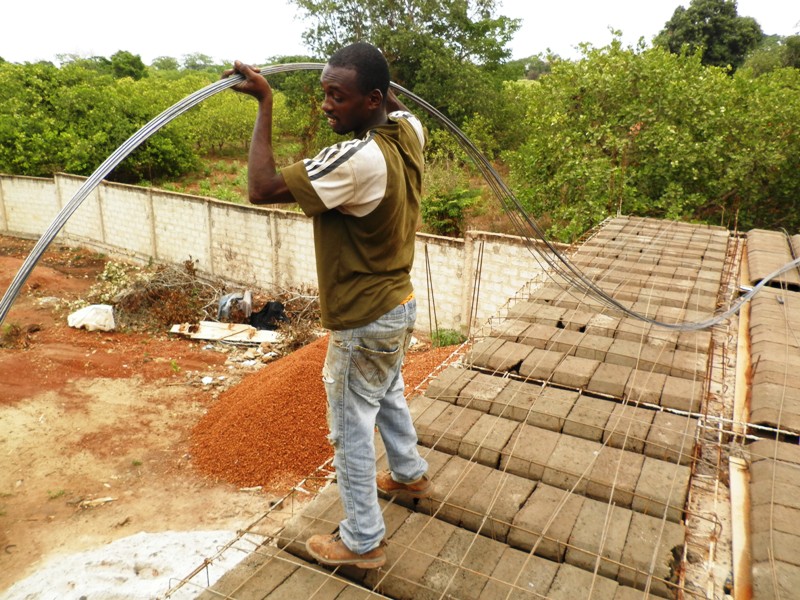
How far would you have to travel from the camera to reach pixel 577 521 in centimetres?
225

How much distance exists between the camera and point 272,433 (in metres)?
6.40

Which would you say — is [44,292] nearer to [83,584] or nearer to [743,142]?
[83,584]

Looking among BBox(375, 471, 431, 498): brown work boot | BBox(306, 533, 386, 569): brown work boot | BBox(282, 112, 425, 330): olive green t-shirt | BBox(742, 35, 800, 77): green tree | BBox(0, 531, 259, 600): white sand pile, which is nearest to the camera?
BBox(282, 112, 425, 330): olive green t-shirt

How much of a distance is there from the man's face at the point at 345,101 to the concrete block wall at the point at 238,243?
515cm

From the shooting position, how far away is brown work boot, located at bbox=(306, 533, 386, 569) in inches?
78.3

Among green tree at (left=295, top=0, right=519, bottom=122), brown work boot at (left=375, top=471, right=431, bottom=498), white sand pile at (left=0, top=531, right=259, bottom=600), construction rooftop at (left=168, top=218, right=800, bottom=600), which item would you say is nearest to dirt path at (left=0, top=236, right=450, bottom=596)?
white sand pile at (left=0, top=531, right=259, bottom=600)

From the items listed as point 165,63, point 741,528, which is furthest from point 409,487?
point 165,63

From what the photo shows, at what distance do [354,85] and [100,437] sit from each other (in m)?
6.87

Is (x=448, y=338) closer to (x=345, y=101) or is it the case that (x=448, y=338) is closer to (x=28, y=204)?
(x=345, y=101)

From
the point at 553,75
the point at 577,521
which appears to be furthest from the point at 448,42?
the point at 577,521

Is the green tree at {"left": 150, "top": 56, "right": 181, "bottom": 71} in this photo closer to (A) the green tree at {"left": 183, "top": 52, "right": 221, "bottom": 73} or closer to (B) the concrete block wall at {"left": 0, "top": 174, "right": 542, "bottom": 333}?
(A) the green tree at {"left": 183, "top": 52, "right": 221, "bottom": 73}

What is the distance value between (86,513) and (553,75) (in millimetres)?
10724

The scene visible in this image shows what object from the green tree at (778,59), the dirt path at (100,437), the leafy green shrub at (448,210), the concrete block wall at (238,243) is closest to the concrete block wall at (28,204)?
the concrete block wall at (238,243)

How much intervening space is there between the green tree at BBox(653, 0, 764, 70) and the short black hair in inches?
1023
